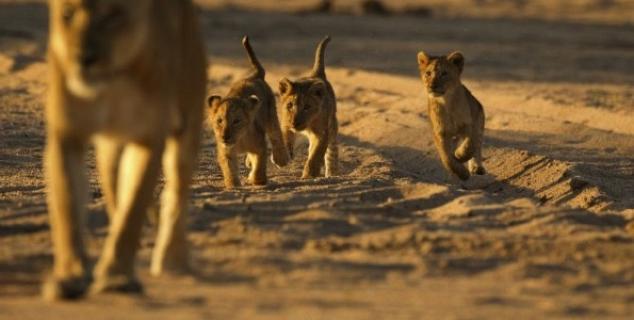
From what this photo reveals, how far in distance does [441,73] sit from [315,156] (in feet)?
4.13

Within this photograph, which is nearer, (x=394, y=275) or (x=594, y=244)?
(x=394, y=275)

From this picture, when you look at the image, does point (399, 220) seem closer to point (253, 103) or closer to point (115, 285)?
point (115, 285)

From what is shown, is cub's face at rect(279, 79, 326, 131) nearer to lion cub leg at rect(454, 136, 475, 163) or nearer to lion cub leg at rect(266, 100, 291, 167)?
lion cub leg at rect(266, 100, 291, 167)

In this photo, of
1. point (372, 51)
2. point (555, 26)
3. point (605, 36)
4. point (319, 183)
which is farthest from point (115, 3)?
point (555, 26)

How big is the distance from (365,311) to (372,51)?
18.5 m

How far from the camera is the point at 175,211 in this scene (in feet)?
26.7

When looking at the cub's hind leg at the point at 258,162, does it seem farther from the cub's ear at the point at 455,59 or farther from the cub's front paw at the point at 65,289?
the cub's front paw at the point at 65,289

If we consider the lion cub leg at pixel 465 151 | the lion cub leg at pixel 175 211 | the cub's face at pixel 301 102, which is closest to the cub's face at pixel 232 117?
the cub's face at pixel 301 102

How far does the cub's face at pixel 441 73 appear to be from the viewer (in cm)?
1359

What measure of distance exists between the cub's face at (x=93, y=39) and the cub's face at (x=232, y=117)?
5.57 meters

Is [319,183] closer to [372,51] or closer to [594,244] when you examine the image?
[594,244]

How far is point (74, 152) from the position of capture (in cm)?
724

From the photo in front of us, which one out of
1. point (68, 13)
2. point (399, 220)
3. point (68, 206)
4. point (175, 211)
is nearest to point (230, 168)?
point (399, 220)

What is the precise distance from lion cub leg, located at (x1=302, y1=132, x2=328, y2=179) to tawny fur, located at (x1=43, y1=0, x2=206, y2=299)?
17.8ft
